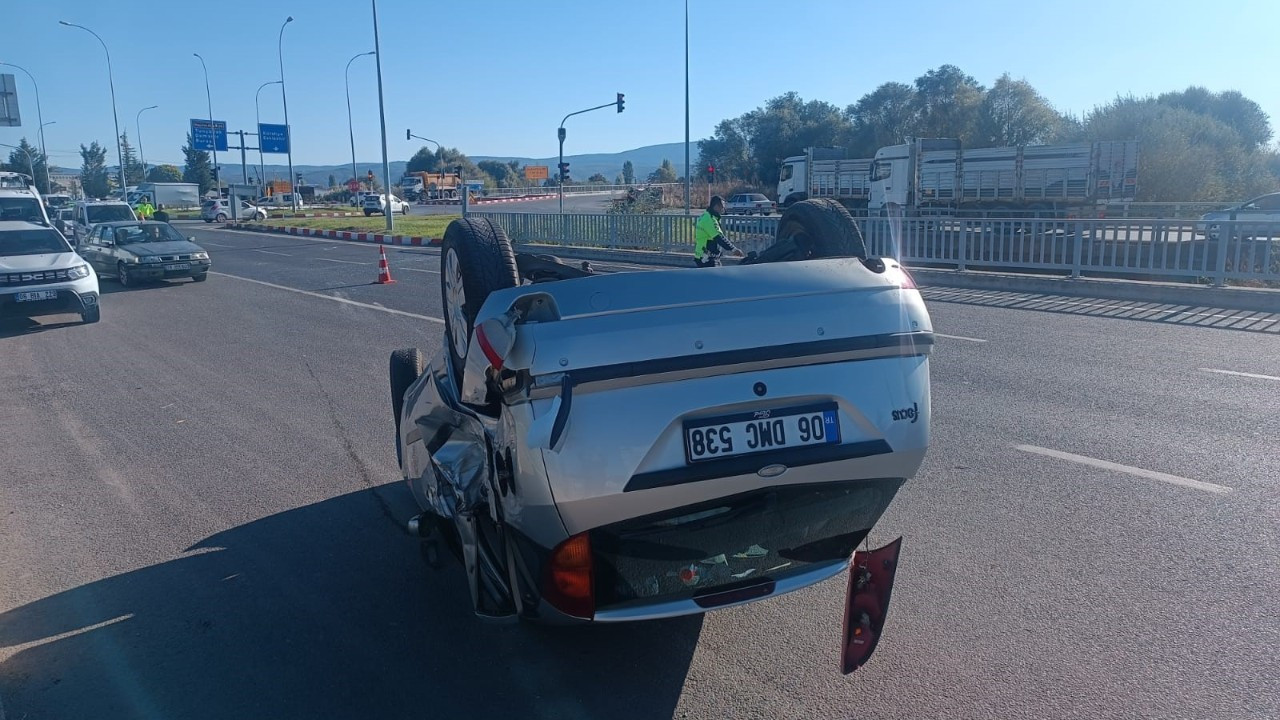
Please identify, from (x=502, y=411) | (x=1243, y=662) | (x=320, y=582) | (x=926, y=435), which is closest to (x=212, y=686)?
(x=320, y=582)

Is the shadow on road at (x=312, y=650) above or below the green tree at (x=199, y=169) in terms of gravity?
below

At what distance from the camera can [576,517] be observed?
299 cm

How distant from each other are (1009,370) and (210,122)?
6764 cm

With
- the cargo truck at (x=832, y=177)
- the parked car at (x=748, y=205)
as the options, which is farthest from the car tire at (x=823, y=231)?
the parked car at (x=748, y=205)

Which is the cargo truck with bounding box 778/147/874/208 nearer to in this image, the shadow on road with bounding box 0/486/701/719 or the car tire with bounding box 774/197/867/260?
the car tire with bounding box 774/197/867/260

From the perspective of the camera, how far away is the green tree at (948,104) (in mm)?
61719

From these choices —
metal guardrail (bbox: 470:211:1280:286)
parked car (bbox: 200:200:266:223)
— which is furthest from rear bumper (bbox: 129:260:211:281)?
parked car (bbox: 200:200:266:223)

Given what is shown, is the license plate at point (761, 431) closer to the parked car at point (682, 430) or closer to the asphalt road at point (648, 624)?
the parked car at point (682, 430)

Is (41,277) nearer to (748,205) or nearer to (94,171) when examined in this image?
(748,205)

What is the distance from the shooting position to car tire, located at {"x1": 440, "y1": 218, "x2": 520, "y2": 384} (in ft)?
11.7

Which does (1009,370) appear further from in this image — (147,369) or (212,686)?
(147,369)

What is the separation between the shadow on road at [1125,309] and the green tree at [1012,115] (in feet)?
149

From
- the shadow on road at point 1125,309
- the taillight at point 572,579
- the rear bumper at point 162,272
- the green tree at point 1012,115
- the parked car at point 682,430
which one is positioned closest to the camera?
the parked car at point 682,430

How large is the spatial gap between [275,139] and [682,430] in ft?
215
